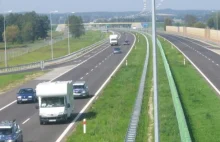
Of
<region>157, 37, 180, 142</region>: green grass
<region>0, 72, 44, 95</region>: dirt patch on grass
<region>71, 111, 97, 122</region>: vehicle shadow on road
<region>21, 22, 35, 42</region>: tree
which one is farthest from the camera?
<region>21, 22, 35, 42</region>: tree

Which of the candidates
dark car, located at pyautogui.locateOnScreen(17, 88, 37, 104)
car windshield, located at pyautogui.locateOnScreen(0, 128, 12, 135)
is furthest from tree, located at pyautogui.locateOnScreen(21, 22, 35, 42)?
car windshield, located at pyautogui.locateOnScreen(0, 128, 12, 135)

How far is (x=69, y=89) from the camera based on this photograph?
131 feet

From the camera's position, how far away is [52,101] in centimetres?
3888

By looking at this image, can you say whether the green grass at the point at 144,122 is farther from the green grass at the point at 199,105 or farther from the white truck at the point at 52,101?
the white truck at the point at 52,101

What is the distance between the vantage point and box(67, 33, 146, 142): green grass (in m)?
32.8

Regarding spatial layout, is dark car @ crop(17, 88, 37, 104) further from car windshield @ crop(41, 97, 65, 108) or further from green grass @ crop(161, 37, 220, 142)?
car windshield @ crop(41, 97, 65, 108)

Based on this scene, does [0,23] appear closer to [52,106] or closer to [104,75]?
[104,75]

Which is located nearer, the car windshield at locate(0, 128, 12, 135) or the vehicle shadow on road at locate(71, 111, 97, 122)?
the car windshield at locate(0, 128, 12, 135)

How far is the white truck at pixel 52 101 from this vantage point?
38.6 metres

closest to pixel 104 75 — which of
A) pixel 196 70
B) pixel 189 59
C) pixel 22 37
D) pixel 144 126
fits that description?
pixel 196 70

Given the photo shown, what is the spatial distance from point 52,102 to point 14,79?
37.9 metres

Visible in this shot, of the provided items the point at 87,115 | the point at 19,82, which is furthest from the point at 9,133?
the point at 19,82

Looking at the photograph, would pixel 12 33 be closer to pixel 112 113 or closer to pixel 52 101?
pixel 112 113

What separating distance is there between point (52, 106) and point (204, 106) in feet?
35.4
